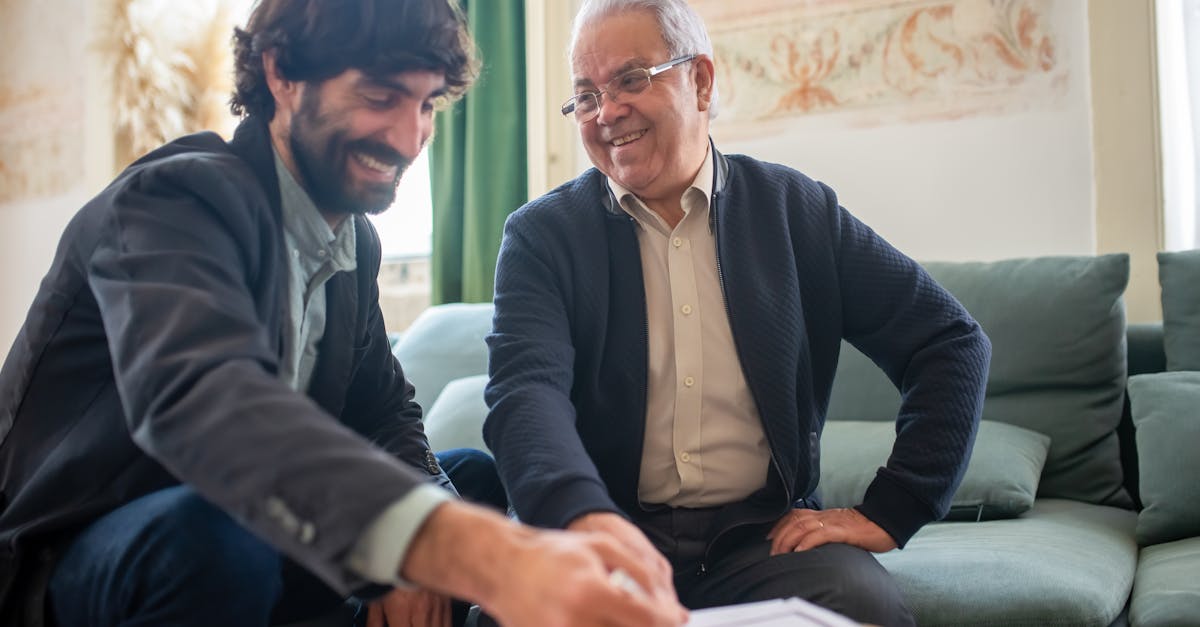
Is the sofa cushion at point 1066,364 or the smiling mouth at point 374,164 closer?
the smiling mouth at point 374,164

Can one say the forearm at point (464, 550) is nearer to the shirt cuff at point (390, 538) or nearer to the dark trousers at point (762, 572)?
the shirt cuff at point (390, 538)

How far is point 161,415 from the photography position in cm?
89

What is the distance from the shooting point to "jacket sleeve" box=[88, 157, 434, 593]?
0.80m

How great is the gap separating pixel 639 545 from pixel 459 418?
3.95 feet

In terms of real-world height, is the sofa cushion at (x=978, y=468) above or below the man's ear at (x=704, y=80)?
below

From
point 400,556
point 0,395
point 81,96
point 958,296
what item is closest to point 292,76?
point 0,395

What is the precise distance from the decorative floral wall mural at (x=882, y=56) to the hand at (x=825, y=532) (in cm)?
137

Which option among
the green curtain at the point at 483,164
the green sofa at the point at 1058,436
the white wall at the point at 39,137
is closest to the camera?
the green sofa at the point at 1058,436

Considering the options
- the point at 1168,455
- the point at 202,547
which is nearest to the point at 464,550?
the point at 202,547

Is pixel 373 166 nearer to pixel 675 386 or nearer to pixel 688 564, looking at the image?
pixel 675 386

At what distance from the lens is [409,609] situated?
138cm

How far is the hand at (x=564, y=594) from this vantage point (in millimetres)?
748

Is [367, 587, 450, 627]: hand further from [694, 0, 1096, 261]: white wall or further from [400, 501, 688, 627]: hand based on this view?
[694, 0, 1096, 261]: white wall

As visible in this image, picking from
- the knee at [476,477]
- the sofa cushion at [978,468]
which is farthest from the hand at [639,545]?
the sofa cushion at [978,468]
